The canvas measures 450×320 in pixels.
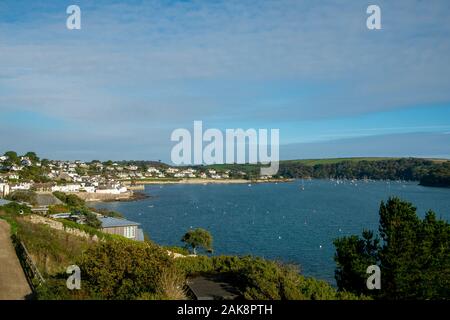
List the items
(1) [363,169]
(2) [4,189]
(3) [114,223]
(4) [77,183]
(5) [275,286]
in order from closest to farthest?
(5) [275,286], (3) [114,223], (2) [4,189], (4) [77,183], (1) [363,169]

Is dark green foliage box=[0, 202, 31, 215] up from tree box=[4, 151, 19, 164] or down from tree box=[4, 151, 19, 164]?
down

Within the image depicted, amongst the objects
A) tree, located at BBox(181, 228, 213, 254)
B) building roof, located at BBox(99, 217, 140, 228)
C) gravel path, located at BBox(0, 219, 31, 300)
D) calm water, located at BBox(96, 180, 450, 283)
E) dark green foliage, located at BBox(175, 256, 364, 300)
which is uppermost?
dark green foliage, located at BBox(175, 256, 364, 300)

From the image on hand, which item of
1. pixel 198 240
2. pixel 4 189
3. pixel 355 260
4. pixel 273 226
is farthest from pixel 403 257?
pixel 4 189

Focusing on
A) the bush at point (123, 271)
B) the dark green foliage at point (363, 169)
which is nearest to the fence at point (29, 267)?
the bush at point (123, 271)

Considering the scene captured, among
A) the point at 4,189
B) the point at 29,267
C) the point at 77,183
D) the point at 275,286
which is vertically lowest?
the point at 77,183

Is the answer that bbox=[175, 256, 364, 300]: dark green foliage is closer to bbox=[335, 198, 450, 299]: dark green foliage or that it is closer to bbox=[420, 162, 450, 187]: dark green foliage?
bbox=[335, 198, 450, 299]: dark green foliage

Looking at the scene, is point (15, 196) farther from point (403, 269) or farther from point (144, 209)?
point (403, 269)

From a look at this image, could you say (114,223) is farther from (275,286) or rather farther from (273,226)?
(275,286)

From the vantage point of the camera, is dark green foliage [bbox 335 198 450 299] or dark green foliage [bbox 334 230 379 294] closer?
dark green foliage [bbox 335 198 450 299]

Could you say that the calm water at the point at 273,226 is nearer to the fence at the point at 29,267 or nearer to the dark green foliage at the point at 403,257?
the dark green foliage at the point at 403,257

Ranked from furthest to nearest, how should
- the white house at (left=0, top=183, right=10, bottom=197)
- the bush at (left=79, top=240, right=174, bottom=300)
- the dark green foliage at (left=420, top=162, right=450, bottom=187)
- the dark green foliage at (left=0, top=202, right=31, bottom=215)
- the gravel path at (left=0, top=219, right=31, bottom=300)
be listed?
the dark green foliage at (left=420, top=162, right=450, bottom=187)
the white house at (left=0, top=183, right=10, bottom=197)
the dark green foliage at (left=0, top=202, right=31, bottom=215)
the gravel path at (left=0, top=219, right=31, bottom=300)
the bush at (left=79, top=240, right=174, bottom=300)

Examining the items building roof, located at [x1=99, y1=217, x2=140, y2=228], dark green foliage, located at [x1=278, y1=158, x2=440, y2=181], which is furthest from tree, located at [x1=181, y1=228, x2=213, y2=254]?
dark green foliage, located at [x1=278, y1=158, x2=440, y2=181]
